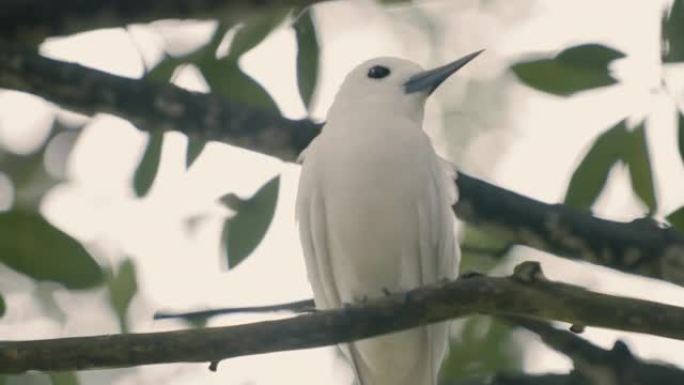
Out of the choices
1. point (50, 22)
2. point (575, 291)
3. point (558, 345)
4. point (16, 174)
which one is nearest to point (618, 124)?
point (558, 345)

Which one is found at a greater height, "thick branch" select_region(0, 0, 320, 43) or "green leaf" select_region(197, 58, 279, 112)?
"thick branch" select_region(0, 0, 320, 43)

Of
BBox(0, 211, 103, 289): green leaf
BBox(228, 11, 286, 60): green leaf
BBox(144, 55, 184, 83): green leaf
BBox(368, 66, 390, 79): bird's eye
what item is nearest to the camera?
BBox(0, 211, 103, 289): green leaf

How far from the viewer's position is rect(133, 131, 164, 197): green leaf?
557cm

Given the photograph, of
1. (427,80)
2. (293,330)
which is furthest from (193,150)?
(293,330)

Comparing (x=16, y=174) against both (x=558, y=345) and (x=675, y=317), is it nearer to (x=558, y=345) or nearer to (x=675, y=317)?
(x=558, y=345)

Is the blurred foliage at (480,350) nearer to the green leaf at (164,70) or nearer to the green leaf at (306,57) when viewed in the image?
the green leaf at (306,57)

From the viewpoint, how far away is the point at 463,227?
6305mm

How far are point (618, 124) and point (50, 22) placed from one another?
79.0 inches

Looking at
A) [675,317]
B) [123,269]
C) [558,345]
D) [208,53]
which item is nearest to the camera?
[675,317]

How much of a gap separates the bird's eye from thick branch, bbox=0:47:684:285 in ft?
3.67

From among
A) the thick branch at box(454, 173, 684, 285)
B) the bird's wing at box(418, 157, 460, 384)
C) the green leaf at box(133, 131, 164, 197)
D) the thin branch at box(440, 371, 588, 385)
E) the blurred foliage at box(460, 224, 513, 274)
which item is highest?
the green leaf at box(133, 131, 164, 197)

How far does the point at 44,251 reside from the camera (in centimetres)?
441

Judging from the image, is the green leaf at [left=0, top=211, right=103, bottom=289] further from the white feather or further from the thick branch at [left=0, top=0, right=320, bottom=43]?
the white feather

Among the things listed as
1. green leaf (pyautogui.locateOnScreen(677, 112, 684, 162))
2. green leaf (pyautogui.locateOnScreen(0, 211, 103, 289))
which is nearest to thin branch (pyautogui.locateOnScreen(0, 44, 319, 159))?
green leaf (pyautogui.locateOnScreen(0, 211, 103, 289))
